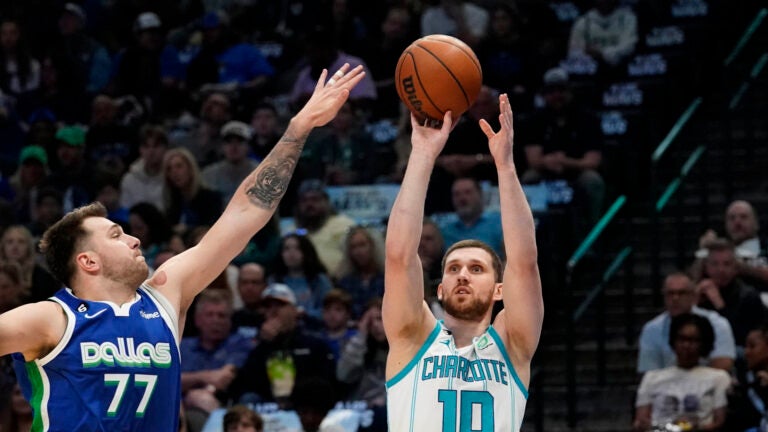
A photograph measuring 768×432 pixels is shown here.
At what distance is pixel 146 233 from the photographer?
1277cm

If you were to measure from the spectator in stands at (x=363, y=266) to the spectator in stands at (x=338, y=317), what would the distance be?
56 centimetres

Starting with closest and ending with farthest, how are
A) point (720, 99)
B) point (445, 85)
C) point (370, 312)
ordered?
1. point (445, 85)
2. point (370, 312)
3. point (720, 99)

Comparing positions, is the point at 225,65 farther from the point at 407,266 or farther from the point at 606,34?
the point at 407,266

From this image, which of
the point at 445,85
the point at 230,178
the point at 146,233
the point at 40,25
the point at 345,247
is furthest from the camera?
the point at 40,25

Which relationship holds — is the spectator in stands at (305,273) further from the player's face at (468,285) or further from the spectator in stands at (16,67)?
the spectator in stands at (16,67)

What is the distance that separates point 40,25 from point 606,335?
31.0 feet

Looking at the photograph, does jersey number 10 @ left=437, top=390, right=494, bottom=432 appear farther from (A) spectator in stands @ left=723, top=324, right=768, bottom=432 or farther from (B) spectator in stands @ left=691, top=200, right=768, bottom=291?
(B) spectator in stands @ left=691, top=200, right=768, bottom=291

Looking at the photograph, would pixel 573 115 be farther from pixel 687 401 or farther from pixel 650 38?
pixel 687 401

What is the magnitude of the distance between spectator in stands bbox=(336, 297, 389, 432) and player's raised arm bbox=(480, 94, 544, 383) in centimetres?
407

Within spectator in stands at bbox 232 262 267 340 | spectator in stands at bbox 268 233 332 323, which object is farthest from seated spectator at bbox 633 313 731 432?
spectator in stands at bbox 232 262 267 340

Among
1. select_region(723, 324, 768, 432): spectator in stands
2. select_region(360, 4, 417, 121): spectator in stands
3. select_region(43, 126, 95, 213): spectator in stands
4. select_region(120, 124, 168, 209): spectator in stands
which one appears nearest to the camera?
select_region(723, 324, 768, 432): spectator in stands

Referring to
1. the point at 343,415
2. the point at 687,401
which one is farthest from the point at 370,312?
the point at 687,401

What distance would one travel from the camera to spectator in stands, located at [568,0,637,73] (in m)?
14.3

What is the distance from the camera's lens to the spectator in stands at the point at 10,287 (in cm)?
1162
